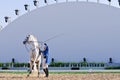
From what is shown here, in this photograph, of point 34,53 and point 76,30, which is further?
point 76,30

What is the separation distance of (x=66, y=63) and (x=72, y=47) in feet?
8.19

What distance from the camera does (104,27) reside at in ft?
139

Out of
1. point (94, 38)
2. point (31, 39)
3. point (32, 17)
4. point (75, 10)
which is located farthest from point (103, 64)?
point (31, 39)

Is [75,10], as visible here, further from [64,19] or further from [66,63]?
[66,63]

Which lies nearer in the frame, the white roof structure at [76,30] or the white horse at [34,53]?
the white horse at [34,53]

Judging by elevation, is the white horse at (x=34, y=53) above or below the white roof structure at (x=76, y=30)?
below

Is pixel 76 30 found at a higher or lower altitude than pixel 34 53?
higher

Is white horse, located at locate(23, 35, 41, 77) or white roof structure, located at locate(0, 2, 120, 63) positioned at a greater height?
white roof structure, located at locate(0, 2, 120, 63)

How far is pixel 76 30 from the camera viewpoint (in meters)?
43.3

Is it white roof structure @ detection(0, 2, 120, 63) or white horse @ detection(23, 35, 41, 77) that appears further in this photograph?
white roof structure @ detection(0, 2, 120, 63)

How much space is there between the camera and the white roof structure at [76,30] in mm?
42062

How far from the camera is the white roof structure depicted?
42.1 metres

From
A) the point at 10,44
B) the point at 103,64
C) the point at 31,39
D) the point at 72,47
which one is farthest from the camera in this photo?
the point at 10,44

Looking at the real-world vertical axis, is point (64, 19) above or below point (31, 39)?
above
